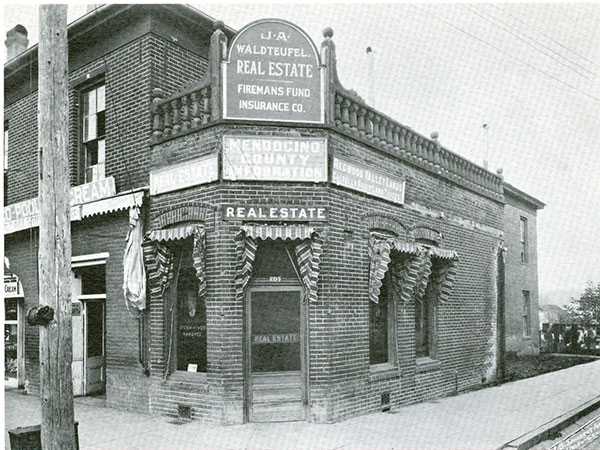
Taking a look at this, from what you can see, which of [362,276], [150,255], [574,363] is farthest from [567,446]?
[574,363]

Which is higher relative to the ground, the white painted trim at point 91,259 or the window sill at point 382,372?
the white painted trim at point 91,259

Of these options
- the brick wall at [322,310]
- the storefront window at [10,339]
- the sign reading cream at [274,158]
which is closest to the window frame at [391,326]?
the brick wall at [322,310]

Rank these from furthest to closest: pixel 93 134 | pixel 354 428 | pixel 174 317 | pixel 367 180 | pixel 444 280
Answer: pixel 444 280
pixel 93 134
pixel 367 180
pixel 174 317
pixel 354 428

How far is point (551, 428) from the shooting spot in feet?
30.1

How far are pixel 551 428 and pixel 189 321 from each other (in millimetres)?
6087

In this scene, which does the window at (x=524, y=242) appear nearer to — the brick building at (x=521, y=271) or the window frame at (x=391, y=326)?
the brick building at (x=521, y=271)

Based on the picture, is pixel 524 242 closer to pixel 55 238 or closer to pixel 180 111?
pixel 180 111

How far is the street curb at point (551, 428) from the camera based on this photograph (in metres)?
8.15

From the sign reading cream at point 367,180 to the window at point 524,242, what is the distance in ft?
46.9

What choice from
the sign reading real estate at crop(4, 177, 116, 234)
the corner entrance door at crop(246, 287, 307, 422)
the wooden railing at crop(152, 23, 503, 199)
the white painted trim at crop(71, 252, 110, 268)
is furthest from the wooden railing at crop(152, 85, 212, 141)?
the corner entrance door at crop(246, 287, 307, 422)

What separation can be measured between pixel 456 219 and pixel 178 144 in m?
7.00

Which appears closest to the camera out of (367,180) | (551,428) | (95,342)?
(551,428)

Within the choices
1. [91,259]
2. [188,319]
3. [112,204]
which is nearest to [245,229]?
[188,319]

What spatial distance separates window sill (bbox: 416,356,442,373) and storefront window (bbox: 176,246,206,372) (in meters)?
4.58
